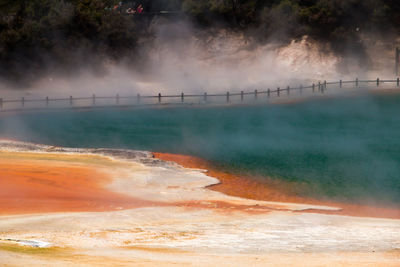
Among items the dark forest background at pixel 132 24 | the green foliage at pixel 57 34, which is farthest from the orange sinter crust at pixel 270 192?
the dark forest background at pixel 132 24

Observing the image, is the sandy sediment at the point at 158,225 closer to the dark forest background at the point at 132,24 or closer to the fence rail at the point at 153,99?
the fence rail at the point at 153,99

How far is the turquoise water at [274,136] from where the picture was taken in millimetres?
33344

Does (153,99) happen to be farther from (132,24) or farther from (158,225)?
(158,225)

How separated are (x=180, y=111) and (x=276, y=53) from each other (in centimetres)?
3285

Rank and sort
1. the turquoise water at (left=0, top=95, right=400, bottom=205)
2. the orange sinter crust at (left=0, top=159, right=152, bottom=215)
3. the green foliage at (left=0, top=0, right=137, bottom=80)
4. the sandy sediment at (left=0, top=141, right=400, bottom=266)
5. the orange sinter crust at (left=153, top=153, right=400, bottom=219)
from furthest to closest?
the green foliage at (left=0, top=0, right=137, bottom=80) → the turquoise water at (left=0, top=95, right=400, bottom=205) → the orange sinter crust at (left=153, top=153, right=400, bottom=219) → the orange sinter crust at (left=0, top=159, right=152, bottom=215) → the sandy sediment at (left=0, top=141, right=400, bottom=266)

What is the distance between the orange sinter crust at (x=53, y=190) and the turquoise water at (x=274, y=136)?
7.22 meters

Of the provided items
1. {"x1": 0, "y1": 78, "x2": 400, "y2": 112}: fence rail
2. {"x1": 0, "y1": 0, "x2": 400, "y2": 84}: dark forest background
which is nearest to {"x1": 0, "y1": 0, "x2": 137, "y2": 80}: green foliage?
{"x1": 0, "y1": 0, "x2": 400, "y2": 84}: dark forest background

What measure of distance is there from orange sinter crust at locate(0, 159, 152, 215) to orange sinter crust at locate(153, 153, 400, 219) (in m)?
4.82

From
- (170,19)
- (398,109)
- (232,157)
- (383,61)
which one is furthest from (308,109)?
(170,19)

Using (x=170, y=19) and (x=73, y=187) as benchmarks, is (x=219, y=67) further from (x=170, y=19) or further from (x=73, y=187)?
(x=73, y=187)

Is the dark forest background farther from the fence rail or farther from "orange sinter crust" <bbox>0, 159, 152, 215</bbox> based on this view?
"orange sinter crust" <bbox>0, 159, 152, 215</bbox>

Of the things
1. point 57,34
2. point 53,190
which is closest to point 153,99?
point 57,34

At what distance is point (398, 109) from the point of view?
62.3 metres

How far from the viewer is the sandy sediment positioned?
17000mm
